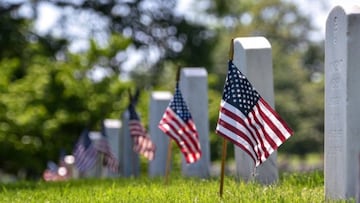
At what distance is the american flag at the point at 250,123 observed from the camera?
11.0 metres

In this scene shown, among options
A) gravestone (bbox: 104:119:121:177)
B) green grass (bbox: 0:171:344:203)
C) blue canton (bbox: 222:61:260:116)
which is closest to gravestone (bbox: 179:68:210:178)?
green grass (bbox: 0:171:344:203)

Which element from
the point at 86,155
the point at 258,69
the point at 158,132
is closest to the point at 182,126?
the point at 258,69

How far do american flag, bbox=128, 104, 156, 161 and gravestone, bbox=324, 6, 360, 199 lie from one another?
9905 millimetres

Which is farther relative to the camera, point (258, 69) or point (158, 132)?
point (158, 132)

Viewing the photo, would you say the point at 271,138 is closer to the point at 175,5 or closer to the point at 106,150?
the point at 106,150

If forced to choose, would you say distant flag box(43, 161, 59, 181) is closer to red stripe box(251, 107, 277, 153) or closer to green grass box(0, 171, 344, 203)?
green grass box(0, 171, 344, 203)

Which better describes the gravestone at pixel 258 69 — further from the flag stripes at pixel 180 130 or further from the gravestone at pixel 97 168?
the gravestone at pixel 97 168

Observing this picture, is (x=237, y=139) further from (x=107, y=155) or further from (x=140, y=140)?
(x=107, y=155)

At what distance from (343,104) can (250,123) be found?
3.69ft

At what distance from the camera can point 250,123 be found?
11.1m

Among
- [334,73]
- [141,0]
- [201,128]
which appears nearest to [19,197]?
[334,73]

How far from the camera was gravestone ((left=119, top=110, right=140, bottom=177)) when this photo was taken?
26.2 meters

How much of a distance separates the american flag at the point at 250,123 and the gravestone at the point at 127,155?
584 inches

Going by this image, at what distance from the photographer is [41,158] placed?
35.2 metres
